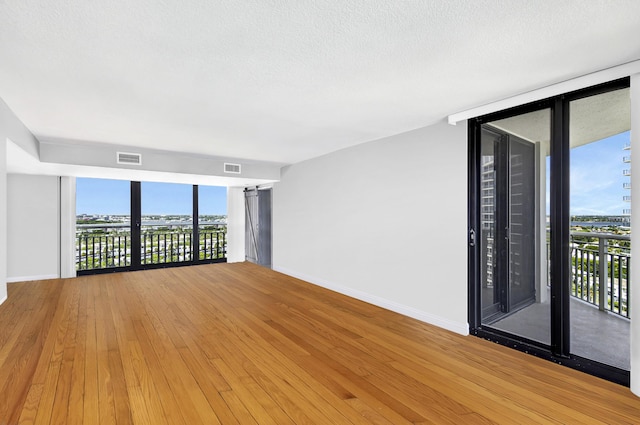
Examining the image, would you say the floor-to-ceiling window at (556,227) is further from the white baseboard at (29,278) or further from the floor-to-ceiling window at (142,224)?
the white baseboard at (29,278)

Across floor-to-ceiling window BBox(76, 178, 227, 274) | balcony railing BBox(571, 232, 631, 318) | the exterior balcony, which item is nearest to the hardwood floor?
the exterior balcony

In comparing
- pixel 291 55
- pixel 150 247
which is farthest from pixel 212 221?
pixel 291 55

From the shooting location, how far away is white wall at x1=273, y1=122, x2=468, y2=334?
312cm

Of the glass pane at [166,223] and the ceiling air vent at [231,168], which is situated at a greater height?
the ceiling air vent at [231,168]

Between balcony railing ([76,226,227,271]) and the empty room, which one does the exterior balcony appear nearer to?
the empty room

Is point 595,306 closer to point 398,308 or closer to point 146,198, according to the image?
point 398,308

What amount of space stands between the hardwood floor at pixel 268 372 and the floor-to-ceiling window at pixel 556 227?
16.3 inches

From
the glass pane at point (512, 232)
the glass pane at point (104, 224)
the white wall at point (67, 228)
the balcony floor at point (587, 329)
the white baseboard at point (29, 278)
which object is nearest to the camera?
the balcony floor at point (587, 329)

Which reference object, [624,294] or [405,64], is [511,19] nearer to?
[405,64]

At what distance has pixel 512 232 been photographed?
3.05 m

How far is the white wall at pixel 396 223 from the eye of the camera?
10.3 ft

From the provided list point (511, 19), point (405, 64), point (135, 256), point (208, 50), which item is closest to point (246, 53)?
point (208, 50)

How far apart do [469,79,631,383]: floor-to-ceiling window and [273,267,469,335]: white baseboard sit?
174mm

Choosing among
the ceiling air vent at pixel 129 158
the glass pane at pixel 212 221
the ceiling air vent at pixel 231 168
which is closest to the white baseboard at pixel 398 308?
the ceiling air vent at pixel 231 168
